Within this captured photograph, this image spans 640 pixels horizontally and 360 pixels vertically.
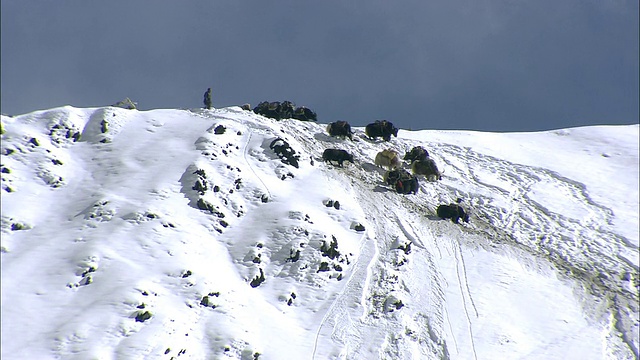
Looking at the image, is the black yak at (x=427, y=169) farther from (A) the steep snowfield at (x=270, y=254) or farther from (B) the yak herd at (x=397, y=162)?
(A) the steep snowfield at (x=270, y=254)

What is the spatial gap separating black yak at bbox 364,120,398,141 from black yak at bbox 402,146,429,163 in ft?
8.11

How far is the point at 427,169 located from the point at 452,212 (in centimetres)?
425

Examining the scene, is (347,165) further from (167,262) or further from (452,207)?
(167,262)

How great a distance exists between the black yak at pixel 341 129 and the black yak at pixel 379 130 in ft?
3.89

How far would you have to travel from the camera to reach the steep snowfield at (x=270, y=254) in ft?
57.7

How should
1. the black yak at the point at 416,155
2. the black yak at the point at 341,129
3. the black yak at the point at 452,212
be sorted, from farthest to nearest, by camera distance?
the black yak at the point at 341,129, the black yak at the point at 416,155, the black yak at the point at 452,212

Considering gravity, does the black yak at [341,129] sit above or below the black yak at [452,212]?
above

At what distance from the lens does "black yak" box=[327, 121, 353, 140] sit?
1339 inches

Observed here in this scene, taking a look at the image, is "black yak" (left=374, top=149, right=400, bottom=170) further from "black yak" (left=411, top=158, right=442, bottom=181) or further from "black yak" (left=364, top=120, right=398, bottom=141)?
"black yak" (left=364, top=120, right=398, bottom=141)

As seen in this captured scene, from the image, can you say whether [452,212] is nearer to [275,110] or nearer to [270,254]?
[270,254]

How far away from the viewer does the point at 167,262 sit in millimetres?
19641

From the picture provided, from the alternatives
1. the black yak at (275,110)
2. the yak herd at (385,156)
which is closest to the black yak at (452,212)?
the yak herd at (385,156)

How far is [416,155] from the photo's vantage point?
32656 millimetres

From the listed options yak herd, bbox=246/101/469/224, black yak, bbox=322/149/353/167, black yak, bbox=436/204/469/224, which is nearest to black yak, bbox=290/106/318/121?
yak herd, bbox=246/101/469/224
